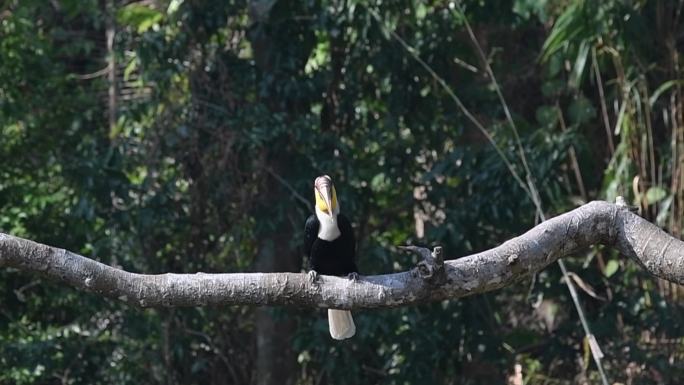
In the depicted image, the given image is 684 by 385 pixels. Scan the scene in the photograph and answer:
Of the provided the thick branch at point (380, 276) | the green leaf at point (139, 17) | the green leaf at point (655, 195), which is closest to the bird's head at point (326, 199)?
the thick branch at point (380, 276)

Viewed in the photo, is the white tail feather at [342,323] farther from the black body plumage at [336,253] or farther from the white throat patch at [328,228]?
the white throat patch at [328,228]

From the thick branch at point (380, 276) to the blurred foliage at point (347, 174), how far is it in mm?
2472

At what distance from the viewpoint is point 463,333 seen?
603 cm

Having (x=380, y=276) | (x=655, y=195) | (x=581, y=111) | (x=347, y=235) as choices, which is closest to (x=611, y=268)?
(x=655, y=195)

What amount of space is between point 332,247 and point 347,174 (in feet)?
5.89

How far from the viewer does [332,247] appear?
4008 mm

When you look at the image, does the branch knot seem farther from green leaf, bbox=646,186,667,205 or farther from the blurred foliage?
green leaf, bbox=646,186,667,205

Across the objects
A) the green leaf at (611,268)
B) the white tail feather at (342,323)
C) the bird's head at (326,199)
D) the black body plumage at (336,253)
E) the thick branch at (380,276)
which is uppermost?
the thick branch at (380,276)

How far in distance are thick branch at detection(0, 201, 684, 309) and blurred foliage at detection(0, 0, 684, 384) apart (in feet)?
8.11

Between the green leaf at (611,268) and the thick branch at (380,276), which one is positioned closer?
the thick branch at (380,276)

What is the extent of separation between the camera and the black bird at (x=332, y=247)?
13.2ft

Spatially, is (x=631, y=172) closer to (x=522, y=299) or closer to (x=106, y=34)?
(x=522, y=299)

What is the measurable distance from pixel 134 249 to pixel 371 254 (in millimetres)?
1075

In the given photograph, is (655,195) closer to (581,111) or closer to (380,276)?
(581,111)
